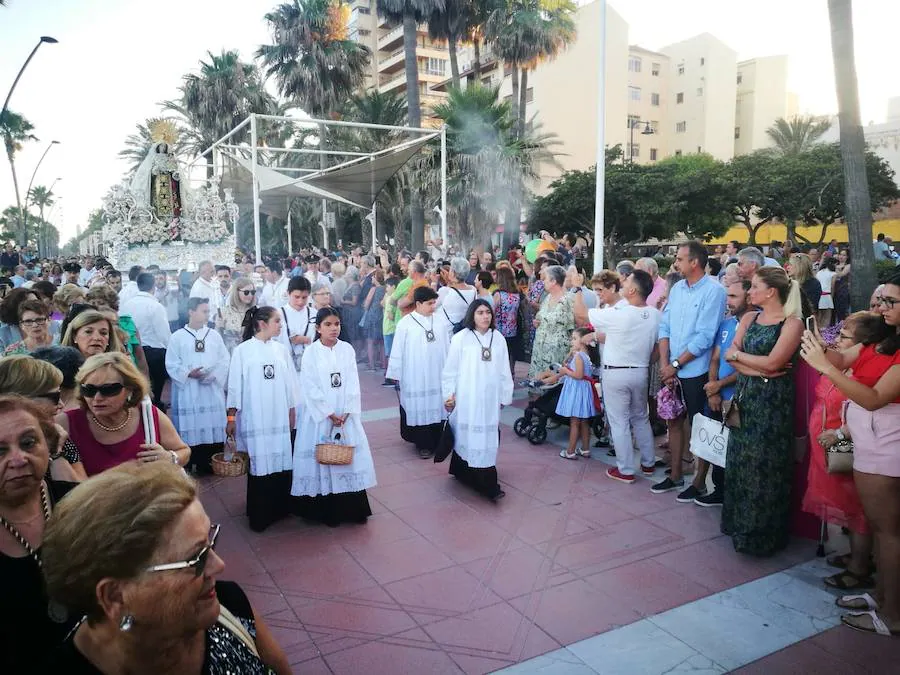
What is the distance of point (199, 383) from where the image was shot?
645 centimetres

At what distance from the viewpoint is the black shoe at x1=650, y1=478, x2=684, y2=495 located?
579cm

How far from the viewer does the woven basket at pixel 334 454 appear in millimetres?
4895

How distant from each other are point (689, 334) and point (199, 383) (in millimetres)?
4585

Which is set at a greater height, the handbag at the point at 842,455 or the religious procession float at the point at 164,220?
the religious procession float at the point at 164,220

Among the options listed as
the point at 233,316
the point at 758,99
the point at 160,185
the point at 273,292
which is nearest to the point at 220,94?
the point at 160,185

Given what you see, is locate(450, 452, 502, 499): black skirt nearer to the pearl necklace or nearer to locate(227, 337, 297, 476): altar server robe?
locate(227, 337, 297, 476): altar server robe

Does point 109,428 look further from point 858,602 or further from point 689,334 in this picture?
point 689,334

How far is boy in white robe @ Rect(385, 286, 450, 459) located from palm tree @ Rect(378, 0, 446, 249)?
17.5 metres

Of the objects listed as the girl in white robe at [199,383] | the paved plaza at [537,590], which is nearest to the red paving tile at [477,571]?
the paved plaza at [537,590]

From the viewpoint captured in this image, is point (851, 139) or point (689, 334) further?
point (851, 139)

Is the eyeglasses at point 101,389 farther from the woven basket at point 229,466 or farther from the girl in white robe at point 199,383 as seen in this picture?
the girl in white robe at point 199,383

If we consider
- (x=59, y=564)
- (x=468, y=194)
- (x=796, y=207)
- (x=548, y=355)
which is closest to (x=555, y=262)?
(x=548, y=355)

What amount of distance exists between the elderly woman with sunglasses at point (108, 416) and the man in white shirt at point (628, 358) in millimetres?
3847

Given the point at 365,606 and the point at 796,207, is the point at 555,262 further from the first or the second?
the point at 796,207
